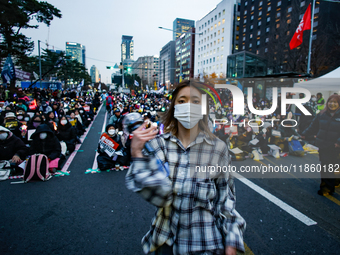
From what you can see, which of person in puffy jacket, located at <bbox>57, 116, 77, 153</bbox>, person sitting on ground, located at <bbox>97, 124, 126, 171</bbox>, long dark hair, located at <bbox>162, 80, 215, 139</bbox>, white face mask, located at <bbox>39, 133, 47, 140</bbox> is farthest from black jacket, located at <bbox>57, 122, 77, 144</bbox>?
long dark hair, located at <bbox>162, 80, 215, 139</bbox>

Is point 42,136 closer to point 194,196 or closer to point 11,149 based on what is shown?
point 11,149

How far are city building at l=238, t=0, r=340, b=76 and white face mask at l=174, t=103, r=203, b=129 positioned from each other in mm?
24929

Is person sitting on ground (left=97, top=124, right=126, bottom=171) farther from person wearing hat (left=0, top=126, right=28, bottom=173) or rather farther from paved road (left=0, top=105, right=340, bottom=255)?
person wearing hat (left=0, top=126, right=28, bottom=173)

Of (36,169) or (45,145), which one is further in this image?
(45,145)

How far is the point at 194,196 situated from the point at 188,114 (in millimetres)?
563

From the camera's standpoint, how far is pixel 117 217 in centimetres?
387

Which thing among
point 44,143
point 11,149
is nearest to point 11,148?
point 11,149

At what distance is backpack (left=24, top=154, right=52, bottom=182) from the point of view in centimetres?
545

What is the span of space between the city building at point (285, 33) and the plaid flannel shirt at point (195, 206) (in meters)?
25.1

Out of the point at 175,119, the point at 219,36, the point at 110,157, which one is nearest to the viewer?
the point at 175,119

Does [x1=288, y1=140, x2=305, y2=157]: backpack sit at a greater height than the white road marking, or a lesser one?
greater

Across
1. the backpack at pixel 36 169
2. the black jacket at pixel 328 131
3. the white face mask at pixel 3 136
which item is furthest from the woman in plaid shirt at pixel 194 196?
the white face mask at pixel 3 136

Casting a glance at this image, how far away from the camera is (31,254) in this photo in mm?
2951

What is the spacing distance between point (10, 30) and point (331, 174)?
26907 millimetres
